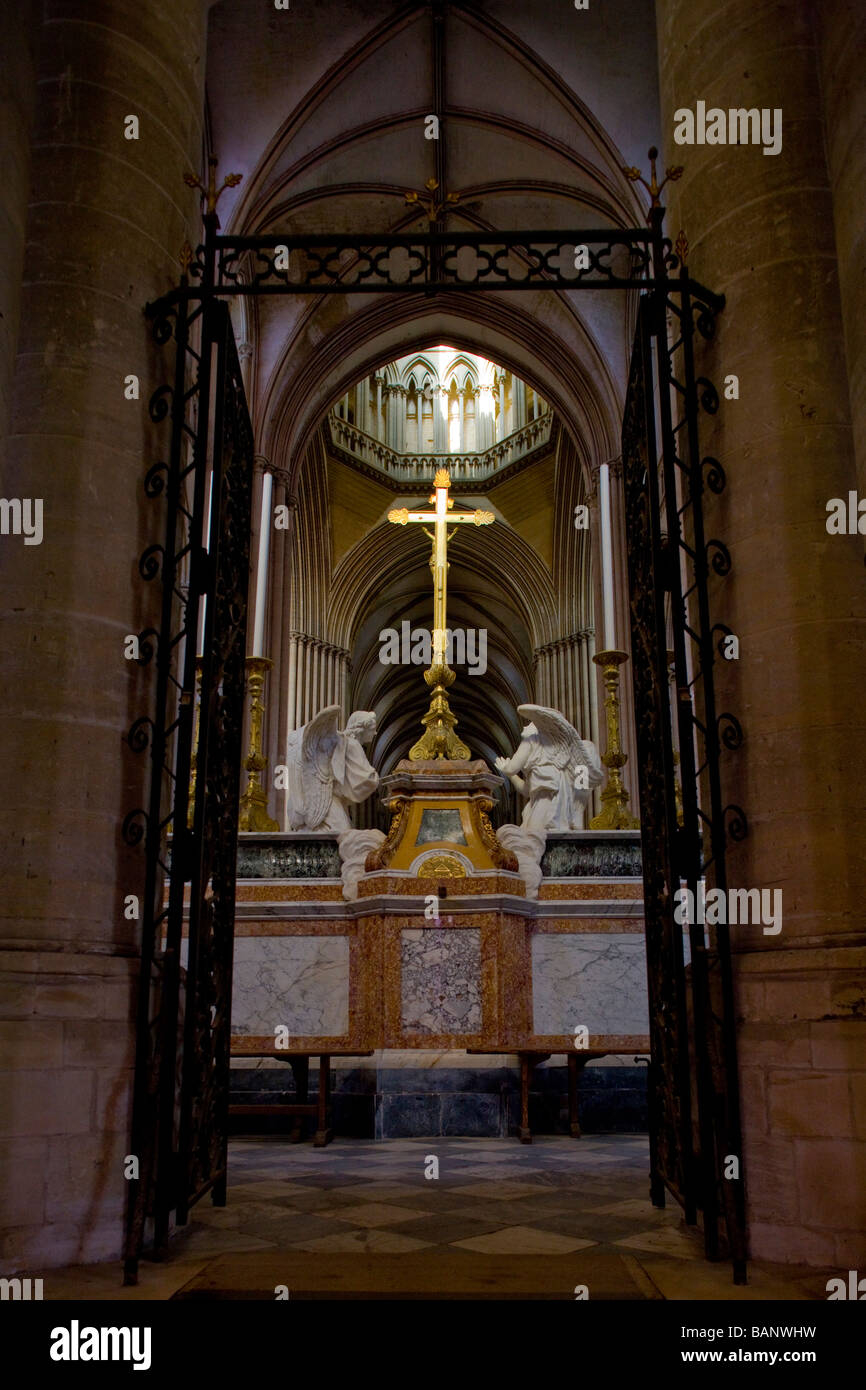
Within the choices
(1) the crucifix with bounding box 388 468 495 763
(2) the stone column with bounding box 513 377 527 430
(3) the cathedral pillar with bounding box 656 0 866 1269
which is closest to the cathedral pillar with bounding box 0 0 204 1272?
(3) the cathedral pillar with bounding box 656 0 866 1269

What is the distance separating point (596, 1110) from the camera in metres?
6.80

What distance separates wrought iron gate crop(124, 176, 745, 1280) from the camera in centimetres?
338

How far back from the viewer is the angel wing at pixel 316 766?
862 cm

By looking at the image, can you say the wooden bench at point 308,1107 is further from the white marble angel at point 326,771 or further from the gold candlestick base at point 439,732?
the gold candlestick base at point 439,732

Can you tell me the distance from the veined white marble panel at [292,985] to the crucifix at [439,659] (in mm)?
1633

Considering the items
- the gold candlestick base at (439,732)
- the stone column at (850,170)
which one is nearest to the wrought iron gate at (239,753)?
the stone column at (850,170)

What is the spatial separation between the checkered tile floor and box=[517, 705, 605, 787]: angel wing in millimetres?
3416

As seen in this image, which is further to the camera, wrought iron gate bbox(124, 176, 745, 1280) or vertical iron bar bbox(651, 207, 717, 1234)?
wrought iron gate bbox(124, 176, 745, 1280)

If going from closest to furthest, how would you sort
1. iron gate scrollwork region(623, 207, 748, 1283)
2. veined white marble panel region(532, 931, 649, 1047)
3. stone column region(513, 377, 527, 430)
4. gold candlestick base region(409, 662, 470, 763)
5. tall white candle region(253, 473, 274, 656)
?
1. iron gate scrollwork region(623, 207, 748, 1283)
2. veined white marble panel region(532, 931, 649, 1047)
3. gold candlestick base region(409, 662, 470, 763)
4. tall white candle region(253, 473, 274, 656)
5. stone column region(513, 377, 527, 430)

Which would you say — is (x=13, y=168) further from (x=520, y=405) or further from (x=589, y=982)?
(x=520, y=405)

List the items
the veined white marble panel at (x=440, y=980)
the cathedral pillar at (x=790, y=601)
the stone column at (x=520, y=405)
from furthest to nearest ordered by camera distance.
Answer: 1. the stone column at (x=520, y=405)
2. the veined white marble panel at (x=440, y=980)
3. the cathedral pillar at (x=790, y=601)

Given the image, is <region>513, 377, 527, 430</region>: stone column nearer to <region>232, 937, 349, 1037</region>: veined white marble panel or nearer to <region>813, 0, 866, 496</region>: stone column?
<region>232, 937, 349, 1037</region>: veined white marble panel

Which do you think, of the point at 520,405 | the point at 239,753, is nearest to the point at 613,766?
the point at 239,753
